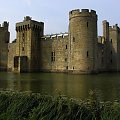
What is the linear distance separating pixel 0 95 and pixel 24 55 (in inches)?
1209

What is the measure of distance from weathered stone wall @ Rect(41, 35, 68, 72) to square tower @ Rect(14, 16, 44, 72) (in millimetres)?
1011

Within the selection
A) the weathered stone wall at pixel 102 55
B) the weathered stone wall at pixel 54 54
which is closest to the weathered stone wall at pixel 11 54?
the weathered stone wall at pixel 54 54

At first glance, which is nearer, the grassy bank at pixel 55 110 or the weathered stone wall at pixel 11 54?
the grassy bank at pixel 55 110

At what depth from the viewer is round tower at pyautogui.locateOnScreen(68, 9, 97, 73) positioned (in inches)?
1171

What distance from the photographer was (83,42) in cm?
2995

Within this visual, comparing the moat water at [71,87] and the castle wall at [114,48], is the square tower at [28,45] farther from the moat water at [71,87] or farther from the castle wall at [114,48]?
the moat water at [71,87]

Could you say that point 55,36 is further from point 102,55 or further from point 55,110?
Answer: point 55,110

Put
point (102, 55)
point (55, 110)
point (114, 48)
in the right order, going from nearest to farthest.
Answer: point (55, 110), point (102, 55), point (114, 48)

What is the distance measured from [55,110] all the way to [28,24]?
32623 millimetres

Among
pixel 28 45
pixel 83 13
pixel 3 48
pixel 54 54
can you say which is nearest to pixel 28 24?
pixel 28 45

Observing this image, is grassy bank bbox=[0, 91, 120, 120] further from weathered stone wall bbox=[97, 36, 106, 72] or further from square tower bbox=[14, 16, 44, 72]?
weathered stone wall bbox=[97, 36, 106, 72]

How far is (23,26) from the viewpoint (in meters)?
38.2

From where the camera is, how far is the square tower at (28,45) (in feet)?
120

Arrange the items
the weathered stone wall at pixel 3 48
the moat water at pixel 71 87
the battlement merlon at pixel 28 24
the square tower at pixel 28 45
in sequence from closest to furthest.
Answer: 1. the moat water at pixel 71 87
2. the square tower at pixel 28 45
3. the battlement merlon at pixel 28 24
4. the weathered stone wall at pixel 3 48
